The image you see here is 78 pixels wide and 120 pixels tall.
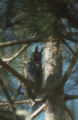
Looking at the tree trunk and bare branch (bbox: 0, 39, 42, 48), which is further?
the tree trunk

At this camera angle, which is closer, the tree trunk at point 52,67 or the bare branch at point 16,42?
the bare branch at point 16,42

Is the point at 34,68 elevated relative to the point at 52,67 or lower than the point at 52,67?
lower

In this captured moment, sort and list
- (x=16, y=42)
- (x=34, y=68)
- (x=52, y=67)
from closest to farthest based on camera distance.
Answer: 1. (x=16, y=42)
2. (x=52, y=67)
3. (x=34, y=68)

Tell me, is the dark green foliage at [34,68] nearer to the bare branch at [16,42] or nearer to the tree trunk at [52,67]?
the tree trunk at [52,67]

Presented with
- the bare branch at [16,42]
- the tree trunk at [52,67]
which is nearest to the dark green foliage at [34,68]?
the tree trunk at [52,67]

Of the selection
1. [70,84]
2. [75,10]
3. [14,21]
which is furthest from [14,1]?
[70,84]

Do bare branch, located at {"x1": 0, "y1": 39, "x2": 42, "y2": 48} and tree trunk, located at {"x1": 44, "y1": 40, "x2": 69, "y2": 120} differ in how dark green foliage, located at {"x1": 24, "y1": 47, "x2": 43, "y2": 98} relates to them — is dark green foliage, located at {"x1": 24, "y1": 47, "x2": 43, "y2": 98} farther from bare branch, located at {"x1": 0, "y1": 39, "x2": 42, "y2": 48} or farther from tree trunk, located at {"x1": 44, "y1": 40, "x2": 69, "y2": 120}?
bare branch, located at {"x1": 0, "y1": 39, "x2": 42, "y2": 48}

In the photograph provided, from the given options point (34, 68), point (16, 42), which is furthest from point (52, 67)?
point (16, 42)

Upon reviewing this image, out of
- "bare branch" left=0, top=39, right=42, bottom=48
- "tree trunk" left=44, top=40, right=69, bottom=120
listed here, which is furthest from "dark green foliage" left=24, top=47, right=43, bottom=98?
Answer: "bare branch" left=0, top=39, right=42, bottom=48

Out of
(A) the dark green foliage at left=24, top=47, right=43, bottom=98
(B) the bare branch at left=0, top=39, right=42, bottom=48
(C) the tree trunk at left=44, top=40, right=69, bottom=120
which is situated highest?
(B) the bare branch at left=0, top=39, right=42, bottom=48

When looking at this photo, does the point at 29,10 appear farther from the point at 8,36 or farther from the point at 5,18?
the point at 8,36

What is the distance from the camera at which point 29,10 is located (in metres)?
1.45

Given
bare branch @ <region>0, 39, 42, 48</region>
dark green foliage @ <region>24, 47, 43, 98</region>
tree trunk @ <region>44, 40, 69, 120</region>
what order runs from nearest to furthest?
bare branch @ <region>0, 39, 42, 48</region> < tree trunk @ <region>44, 40, 69, 120</region> < dark green foliage @ <region>24, 47, 43, 98</region>

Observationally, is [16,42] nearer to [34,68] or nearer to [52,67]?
[52,67]
